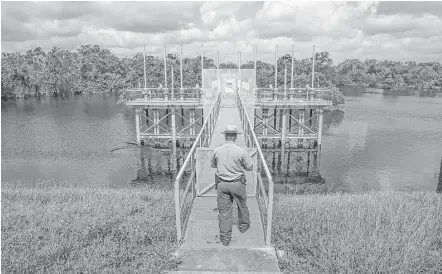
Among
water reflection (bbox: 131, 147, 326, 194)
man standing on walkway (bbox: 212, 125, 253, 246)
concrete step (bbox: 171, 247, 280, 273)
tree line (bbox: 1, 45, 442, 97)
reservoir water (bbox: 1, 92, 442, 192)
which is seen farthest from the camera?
tree line (bbox: 1, 45, 442, 97)

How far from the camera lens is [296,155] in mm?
25078

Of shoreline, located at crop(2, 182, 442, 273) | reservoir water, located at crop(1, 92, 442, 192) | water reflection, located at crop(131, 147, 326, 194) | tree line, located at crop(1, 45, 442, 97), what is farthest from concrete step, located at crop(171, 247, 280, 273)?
tree line, located at crop(1, 45, 442, 97)

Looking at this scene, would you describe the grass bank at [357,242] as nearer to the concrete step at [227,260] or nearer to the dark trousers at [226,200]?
the concrete step at [227,260]

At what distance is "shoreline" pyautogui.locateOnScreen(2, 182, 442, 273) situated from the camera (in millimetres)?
5488

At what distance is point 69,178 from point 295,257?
1665cm

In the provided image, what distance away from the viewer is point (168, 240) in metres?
6.41

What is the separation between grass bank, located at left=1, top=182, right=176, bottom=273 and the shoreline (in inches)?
0.6

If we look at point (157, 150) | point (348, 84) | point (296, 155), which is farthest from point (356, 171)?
point (348, 84)

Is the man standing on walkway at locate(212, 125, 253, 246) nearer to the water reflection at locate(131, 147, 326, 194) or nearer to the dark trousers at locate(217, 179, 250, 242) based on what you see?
the dark trousers at locate(217, 179, 250, 242)

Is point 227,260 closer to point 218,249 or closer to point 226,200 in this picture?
point 218,249

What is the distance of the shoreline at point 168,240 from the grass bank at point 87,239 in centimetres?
1

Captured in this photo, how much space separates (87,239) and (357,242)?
4989 mm

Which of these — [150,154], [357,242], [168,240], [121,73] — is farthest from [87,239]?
[121,73]

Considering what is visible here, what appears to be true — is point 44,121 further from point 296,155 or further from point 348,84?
point 348,84
